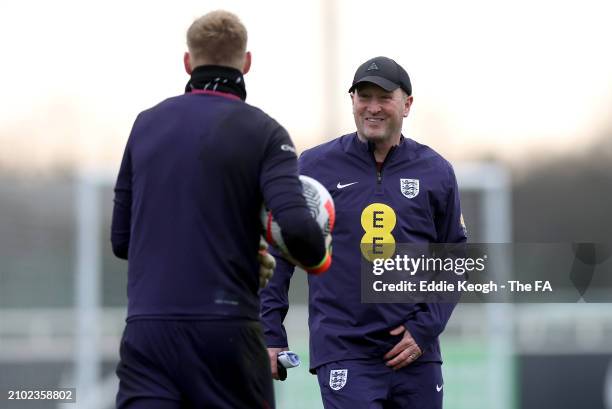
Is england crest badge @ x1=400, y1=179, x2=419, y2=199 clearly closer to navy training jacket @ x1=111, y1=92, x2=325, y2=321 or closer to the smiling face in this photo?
the smiling face

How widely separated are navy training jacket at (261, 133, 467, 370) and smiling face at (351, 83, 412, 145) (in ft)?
0.29

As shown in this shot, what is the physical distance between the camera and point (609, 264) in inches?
606

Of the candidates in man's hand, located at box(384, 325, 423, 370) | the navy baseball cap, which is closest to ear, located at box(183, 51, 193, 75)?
the navy baseball cap

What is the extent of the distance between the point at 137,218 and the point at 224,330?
15.8 inches

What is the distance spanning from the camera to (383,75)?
483cm

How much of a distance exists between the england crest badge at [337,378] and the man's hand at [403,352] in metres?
0.18

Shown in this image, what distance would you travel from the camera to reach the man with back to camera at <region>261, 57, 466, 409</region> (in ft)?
15.4

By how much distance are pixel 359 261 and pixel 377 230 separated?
0.14 meters

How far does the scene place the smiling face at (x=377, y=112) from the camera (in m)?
4.80

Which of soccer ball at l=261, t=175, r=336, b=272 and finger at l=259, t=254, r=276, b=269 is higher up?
soccer ball at l=261, t=175, r=336, b=272

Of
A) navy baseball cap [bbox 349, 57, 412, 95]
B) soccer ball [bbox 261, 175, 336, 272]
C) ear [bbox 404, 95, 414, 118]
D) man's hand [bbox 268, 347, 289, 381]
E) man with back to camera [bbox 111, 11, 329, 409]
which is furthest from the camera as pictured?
ear [bbox 404, 95, 414, 118]

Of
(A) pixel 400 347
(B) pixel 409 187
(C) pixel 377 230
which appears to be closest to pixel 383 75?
(B) pixel 409 187

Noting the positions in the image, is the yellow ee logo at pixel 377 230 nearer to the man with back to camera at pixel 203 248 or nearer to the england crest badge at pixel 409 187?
A: the england crest badge at pixel 409 187

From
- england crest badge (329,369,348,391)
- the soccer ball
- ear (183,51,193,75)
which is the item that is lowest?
england crest badge (329,369,348,391)
